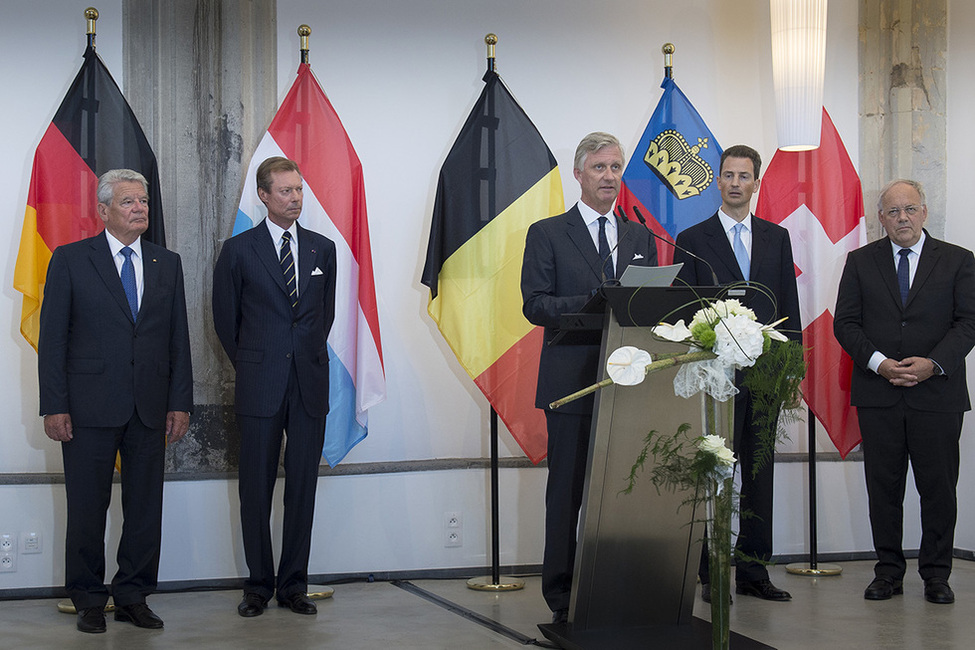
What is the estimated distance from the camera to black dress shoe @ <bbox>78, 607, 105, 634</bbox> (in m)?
3.73

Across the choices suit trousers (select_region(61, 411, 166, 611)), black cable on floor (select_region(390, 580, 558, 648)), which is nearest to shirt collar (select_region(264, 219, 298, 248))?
suit trousers (select_region(61, 411, 166, 611))

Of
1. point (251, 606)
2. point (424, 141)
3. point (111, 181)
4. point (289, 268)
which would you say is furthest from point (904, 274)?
point (111, 181)

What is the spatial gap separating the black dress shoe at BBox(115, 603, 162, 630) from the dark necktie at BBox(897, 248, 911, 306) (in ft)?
10.9

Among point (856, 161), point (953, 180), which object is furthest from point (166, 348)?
point (953, 180)

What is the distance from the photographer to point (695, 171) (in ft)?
16.7

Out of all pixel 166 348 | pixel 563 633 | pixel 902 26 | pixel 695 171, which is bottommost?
pixel 563 633

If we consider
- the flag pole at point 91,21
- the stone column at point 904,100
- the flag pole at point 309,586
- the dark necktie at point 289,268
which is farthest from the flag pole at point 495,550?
the flag pole at point 91,21

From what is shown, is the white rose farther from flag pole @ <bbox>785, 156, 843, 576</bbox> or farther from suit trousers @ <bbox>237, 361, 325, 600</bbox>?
flag pole @ <bbox>785, 156, 843, 576</bbox>

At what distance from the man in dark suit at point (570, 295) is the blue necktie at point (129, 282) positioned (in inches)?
60.0

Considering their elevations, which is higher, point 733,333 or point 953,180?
point 953,180

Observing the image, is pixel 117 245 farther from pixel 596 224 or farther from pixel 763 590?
pixel 763 590

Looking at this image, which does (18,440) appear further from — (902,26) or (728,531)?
(902,26)

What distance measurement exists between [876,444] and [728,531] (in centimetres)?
200

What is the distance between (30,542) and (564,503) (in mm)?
2439
